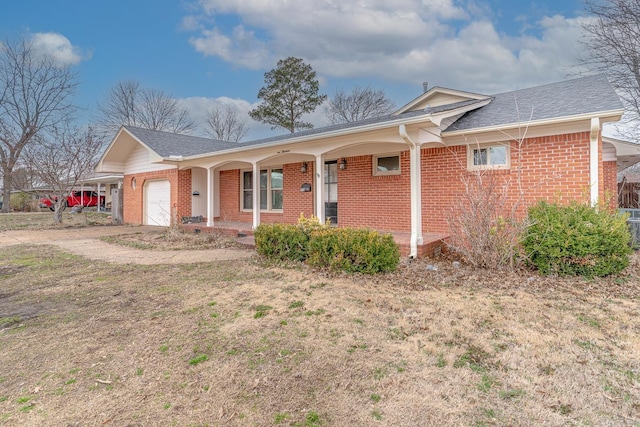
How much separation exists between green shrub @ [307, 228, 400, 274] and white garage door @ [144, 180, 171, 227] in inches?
388

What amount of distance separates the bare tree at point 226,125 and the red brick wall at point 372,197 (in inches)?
1142

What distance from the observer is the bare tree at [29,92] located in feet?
80.5

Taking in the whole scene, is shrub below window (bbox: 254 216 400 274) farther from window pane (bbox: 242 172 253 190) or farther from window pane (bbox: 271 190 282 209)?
window pane (bbox: 242 172 253 190)

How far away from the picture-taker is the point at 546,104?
732 centimetres

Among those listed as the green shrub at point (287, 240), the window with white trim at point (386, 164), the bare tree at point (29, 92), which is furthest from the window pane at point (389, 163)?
the bare tree at point (29, 92)

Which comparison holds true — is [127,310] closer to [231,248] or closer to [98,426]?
[98,426]

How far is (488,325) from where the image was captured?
3643 millimetres

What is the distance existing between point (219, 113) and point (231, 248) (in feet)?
102

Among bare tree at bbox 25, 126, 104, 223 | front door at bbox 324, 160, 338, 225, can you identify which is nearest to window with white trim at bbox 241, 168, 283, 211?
front door at bbox 324, 160, 338, 225

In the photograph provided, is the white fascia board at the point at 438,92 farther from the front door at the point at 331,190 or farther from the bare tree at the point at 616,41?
the bare tree at the point at 616,41

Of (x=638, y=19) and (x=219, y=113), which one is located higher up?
(x=219, y=113)

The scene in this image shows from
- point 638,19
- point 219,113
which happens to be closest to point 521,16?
point 638,19

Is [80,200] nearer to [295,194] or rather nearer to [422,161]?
[295,194]

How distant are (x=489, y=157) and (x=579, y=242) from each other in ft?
9.29
